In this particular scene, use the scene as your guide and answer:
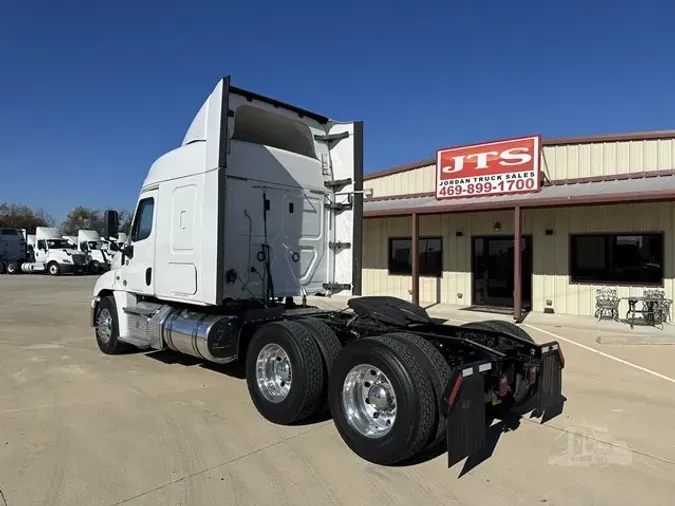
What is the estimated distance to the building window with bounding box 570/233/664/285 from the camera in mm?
11891

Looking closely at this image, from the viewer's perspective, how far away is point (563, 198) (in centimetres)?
1151

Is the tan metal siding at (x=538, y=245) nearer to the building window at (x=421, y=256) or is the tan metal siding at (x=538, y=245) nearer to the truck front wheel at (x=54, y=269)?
the building window at (x=421, y=256)

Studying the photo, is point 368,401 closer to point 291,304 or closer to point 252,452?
point 252,452

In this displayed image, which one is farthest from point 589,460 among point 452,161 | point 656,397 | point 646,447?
point 452,161

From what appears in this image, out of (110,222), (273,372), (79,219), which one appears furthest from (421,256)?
(79,219)

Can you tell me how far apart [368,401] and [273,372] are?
1264mm

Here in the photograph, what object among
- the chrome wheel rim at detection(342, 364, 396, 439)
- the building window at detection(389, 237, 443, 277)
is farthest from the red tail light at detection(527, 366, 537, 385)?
the building window at detection(389, 237, 443, 277)

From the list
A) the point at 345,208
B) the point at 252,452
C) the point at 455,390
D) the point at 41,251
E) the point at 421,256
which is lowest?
the point at 252,452

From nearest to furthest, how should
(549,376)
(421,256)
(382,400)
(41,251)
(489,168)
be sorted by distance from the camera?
(382,400), (549,376), (489,168), (421,256), (41,251)

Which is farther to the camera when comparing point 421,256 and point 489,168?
point 421,256

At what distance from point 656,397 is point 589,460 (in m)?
2.45

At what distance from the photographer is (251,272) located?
6410mm

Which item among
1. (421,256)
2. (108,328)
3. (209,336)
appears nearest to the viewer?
(209,336)

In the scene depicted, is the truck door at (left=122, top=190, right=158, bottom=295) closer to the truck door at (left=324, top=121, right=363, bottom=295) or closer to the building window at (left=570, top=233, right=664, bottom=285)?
the truck door at (left=324, top=121, right=363, bottom=295)
